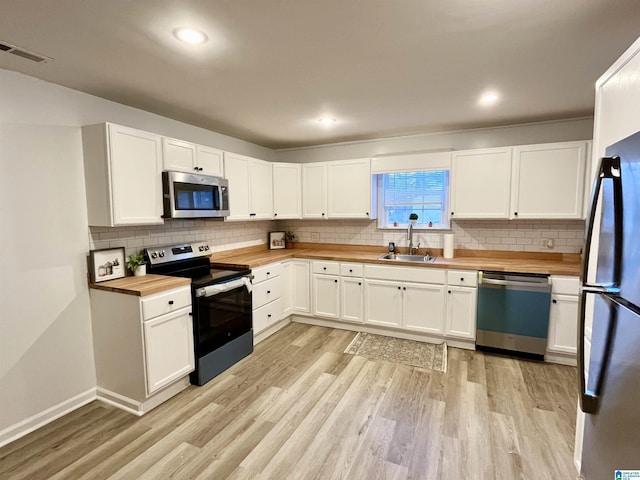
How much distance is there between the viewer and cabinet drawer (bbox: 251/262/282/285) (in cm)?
351

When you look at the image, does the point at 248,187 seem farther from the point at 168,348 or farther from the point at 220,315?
the point at 168,348

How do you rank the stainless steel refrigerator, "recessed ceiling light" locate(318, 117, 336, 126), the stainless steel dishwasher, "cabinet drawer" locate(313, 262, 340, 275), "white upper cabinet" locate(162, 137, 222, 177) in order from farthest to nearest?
"cabinet drawer" locate(313, 262, 340, 275) < "recessed ceiling light" locate(318, 117, 336, 126) < the stainless steel dishwasher < "white upper cabinet" locate(162, 137, 222, 177) < the stainless steel refrigerator

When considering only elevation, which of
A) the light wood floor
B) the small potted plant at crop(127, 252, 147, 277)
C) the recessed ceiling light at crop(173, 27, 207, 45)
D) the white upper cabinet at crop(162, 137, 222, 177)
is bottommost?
the light wood floor

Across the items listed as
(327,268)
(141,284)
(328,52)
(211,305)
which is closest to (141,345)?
(141,284)

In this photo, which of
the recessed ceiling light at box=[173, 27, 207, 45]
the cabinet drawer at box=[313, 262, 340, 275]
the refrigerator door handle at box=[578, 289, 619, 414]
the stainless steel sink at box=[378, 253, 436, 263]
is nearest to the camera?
the refrigerator door handle at box=[578, 289, 619, 414]

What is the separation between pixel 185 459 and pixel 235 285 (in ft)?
4.72

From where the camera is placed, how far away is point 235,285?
10.0ft

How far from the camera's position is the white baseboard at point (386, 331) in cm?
346

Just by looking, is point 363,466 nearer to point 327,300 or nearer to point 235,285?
point 235,285

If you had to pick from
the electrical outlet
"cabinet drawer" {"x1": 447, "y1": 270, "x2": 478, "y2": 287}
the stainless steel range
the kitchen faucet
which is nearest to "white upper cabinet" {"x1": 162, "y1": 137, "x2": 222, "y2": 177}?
the stainless steel range

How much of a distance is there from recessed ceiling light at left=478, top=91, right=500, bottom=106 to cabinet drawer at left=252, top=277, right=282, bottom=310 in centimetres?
278

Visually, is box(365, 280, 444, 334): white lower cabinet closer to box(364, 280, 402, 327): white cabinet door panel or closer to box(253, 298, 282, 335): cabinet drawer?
box(364, 280, 402, 327): white cabinet door panel

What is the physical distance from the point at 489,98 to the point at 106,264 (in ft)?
11.4

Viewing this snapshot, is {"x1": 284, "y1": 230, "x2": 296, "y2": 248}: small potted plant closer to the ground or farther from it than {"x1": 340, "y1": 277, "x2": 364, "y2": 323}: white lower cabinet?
farther from it
